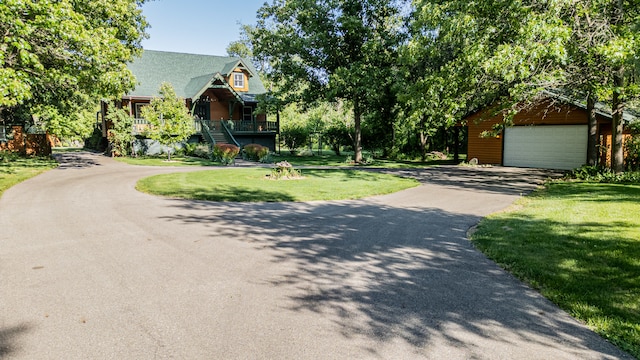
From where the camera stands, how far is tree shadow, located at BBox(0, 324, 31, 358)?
3445 millimetres

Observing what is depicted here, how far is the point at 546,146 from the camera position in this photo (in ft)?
76.1

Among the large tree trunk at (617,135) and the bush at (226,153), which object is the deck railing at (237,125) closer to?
the bush at (226,153)

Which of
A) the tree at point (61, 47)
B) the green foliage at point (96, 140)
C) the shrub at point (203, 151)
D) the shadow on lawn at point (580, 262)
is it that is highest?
the tree at point (61, 47)

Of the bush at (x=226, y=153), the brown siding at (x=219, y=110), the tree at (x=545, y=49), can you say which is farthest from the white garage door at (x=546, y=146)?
the brown siding at (x=219, y=110)

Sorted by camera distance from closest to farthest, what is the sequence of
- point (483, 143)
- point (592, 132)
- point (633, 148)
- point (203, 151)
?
point (592, 132) → point (633, 148) → point (483, 143) → point (203, 151)

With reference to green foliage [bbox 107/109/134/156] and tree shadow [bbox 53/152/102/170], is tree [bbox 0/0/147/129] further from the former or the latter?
green foliage [bbox 107/109/134/156]

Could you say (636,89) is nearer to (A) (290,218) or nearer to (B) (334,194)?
(B) (334,194)

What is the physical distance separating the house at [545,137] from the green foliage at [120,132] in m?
24.4

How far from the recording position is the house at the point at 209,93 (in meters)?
31.7

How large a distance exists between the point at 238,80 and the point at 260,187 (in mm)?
24545

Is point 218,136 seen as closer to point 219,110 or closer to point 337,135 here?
point 219,110

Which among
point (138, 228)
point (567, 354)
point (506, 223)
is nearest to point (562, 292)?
point (567, 354)

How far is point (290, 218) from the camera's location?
9.27m

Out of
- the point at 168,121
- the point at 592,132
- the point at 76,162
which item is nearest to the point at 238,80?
the point at 168,121
